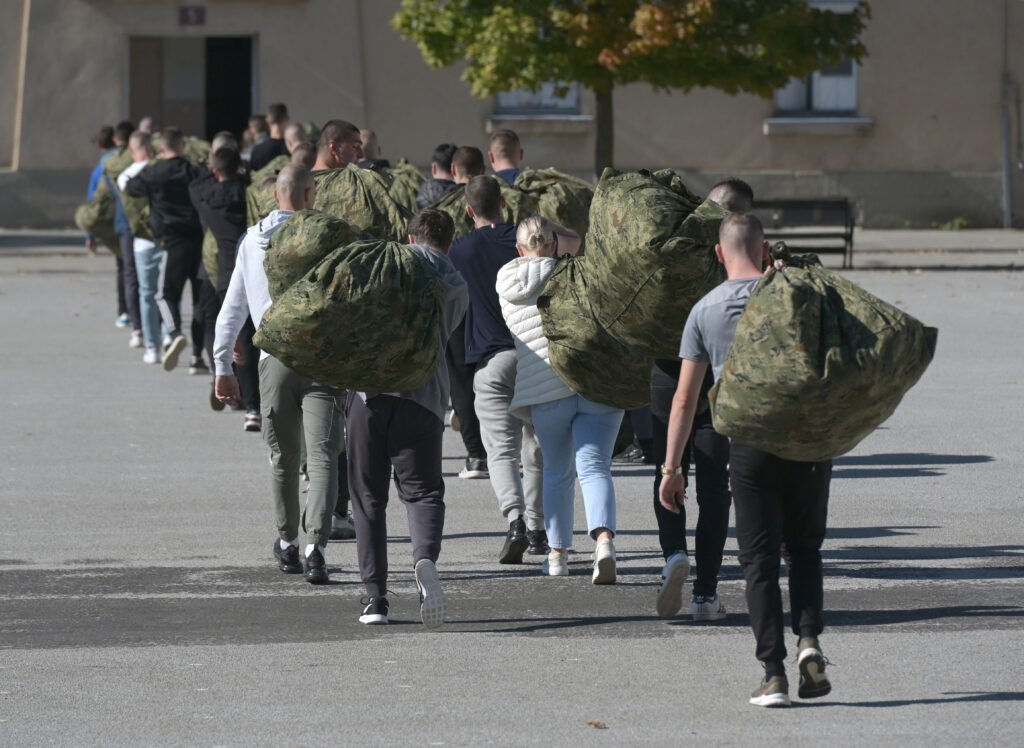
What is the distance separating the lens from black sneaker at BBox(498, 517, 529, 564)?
8766 millimetres

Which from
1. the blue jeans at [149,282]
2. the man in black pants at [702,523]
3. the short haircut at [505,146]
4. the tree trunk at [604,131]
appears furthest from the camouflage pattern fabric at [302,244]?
the tree trunk at [604,131]

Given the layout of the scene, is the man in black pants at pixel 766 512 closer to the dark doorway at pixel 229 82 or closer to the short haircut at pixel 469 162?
the short haircut at pixel 469 162

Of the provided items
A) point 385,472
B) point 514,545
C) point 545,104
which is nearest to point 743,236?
point 385,472

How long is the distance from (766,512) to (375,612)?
1.88m

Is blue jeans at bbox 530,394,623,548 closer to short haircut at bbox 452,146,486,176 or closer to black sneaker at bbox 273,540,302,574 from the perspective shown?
black sneaker at bbox 273,540,302,574

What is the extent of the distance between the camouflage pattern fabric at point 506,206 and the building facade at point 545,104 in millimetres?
20870

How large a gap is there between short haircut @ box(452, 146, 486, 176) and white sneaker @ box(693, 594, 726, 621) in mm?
4368

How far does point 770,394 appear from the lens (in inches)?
240

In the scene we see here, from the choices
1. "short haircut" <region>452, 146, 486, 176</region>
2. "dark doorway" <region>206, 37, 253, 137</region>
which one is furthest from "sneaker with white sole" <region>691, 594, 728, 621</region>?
"dark doorway" <region>206, 37, 253, 137</region>

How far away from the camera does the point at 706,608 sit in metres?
7.61

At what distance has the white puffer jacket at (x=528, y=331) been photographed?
8.52m

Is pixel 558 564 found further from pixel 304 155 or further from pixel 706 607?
pixel 304 155

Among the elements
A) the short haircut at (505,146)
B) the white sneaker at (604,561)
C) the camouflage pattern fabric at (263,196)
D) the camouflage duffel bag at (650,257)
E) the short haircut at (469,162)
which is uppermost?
the short haircut at (505,146)

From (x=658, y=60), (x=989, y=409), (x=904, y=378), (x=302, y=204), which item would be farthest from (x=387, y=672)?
(x=658, y=60)
